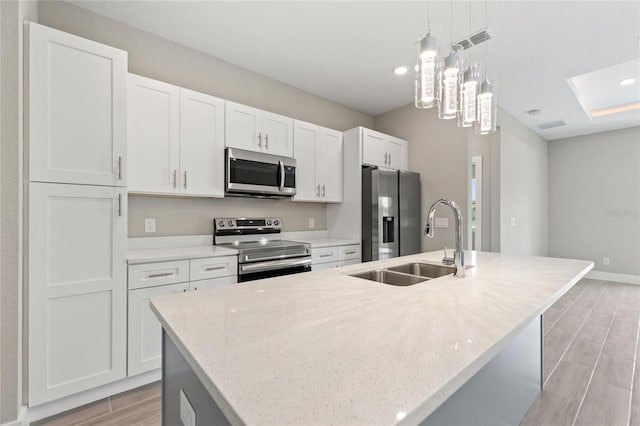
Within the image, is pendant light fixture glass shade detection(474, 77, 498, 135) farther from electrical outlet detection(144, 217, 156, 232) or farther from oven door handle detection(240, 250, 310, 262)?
electrical outlet detection(144, 217, 156, 232)

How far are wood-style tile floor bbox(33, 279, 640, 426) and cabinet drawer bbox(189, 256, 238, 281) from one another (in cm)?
80

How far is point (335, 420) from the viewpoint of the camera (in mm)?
461

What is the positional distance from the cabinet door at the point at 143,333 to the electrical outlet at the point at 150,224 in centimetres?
65

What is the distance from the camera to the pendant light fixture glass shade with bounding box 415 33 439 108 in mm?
1562

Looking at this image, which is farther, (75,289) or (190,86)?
(190,86)

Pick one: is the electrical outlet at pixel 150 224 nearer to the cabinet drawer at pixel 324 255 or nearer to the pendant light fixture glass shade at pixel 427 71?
the cabinet drawer at pixel 324 255

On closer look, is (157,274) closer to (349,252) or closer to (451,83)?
(349,252)

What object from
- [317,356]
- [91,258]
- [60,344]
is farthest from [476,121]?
[60,344]

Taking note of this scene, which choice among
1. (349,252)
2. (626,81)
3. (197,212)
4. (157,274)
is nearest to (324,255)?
(349,252)

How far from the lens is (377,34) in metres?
2.51

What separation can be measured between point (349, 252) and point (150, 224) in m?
1.98

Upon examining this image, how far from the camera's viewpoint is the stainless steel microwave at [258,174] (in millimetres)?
2711

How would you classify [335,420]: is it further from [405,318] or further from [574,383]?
[574,383]

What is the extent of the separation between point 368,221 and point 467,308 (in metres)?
2.40
